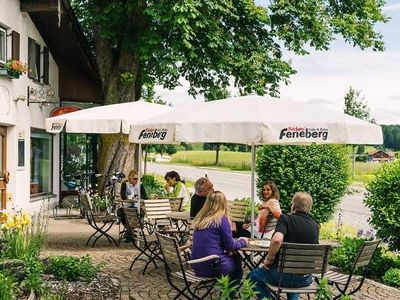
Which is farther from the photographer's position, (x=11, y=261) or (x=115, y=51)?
(x=115, y=51)

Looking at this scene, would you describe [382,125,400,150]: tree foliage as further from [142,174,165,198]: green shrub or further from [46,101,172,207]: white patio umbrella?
[46,101,172,207]: white patio umbrella

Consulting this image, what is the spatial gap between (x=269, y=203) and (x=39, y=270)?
3.50 m

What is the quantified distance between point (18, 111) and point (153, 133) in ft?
31.1

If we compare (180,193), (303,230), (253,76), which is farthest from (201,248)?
(253,76)

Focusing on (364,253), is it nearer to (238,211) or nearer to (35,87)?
(238,211)

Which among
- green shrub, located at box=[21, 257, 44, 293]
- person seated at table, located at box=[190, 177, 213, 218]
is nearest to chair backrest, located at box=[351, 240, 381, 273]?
person seated at table, located at box=[190, 177, 213, 218]

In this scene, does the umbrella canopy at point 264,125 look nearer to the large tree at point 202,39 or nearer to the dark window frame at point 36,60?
the large tree at point 202,39

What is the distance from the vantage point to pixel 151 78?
72.9ft

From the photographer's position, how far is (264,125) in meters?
8.13

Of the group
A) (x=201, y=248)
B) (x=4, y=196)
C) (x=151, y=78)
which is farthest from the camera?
(x=151, y=78)

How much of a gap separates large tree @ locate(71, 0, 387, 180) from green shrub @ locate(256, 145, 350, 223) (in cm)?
394

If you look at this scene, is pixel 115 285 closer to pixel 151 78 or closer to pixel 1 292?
pixel 1 292

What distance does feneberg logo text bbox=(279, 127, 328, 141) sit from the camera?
820 cm

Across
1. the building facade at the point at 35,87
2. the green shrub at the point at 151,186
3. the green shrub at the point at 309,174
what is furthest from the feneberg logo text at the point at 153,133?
the green shrub at the point at 151,186
